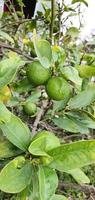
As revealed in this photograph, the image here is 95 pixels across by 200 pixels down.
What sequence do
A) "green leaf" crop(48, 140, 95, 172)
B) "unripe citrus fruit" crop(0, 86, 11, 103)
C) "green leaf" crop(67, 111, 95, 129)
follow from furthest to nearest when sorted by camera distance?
1. "green leaf" crop(67, 111, 95, 129)
2. "unripe citrus fruit" crop(0, 86, 11, 103)
3. "green leaf" crop(48, 140, 95, 172)

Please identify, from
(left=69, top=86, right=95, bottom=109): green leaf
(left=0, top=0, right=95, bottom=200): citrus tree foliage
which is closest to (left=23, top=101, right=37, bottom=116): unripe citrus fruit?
(left=0, top=0, right=95, bottom=200): citrus tree foliage

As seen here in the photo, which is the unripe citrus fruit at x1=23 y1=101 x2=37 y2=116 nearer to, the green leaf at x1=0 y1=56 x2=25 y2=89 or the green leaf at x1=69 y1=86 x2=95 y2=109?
the green leaf at x1=69 y1=86 x2=95 y2=109

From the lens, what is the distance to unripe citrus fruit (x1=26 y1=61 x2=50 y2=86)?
793 millimetres

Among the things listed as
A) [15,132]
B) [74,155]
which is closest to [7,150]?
[15,132]

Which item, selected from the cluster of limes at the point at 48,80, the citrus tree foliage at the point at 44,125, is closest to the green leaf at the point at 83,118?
the citrus tree foliage at the point at 44,125

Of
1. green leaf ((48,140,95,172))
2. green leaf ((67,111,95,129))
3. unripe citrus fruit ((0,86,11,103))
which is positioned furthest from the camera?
Answer: green leaf ((67,111,95,129))

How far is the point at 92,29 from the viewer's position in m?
3.90

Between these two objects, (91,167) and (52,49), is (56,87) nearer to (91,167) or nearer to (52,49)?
(52,49)

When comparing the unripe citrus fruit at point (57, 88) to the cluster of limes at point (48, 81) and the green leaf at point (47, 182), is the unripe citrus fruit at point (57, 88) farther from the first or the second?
the green leaf at point (47, 182)

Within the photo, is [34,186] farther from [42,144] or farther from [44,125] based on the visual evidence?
[44,125]

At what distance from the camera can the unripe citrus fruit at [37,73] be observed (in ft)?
2.60

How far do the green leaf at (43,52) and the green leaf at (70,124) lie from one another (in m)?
0.18

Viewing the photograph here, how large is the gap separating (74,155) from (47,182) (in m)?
0.07

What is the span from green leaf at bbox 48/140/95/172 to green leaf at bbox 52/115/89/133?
20cm
